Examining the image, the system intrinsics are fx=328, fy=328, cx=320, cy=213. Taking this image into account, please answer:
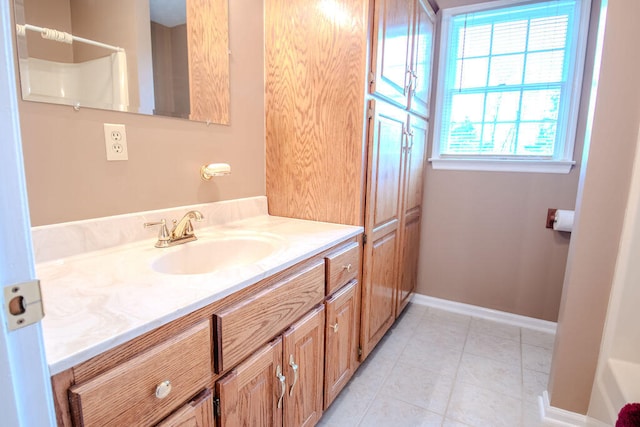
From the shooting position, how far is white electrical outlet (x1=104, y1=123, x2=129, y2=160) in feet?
3.43

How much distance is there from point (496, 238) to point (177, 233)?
83.8 inches

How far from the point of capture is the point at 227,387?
83cm

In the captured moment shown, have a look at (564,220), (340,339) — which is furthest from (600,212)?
(340,339)

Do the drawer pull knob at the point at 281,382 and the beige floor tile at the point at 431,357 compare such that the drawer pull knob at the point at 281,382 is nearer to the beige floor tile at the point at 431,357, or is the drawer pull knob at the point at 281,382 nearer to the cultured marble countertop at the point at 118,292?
the cultured marble countertop at the point at 118,292

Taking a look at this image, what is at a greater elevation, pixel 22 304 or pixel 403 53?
pixel 403 53

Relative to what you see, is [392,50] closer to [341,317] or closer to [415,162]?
[415,162]

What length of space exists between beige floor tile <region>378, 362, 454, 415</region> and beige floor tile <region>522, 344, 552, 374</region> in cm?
52

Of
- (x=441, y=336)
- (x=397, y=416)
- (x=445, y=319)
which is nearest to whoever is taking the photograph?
(x=397, y=416)

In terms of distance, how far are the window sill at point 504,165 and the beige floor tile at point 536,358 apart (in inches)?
44.7

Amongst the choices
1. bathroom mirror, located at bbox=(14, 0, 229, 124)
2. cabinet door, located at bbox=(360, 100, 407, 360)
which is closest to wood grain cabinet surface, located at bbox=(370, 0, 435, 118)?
cabinet door, located at bbox=(360, 100, 407, 360)

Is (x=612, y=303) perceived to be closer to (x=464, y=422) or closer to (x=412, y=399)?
(x=464, y=422)

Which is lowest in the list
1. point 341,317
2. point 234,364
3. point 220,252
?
point 341,317

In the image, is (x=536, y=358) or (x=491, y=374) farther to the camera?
(x=536, y=358)

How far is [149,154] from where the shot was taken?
1.17 meters
